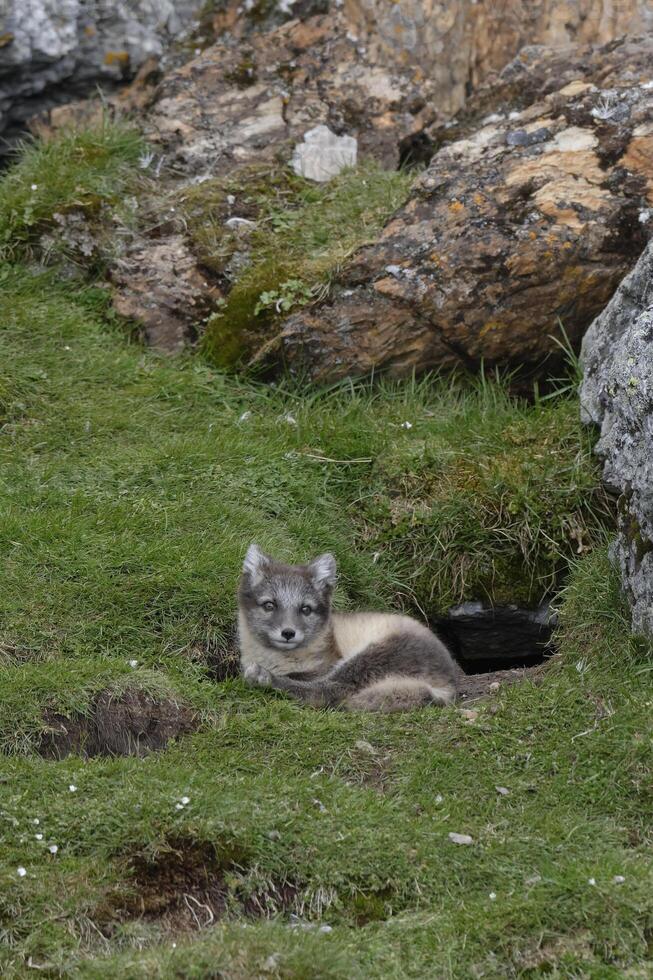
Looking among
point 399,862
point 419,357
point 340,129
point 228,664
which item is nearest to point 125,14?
point 340,129

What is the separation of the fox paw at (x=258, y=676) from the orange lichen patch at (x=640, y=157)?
14.4 ft

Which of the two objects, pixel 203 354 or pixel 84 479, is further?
pixel 203 354

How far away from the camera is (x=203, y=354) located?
8984mm

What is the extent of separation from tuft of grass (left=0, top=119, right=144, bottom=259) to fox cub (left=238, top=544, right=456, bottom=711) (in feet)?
12.7

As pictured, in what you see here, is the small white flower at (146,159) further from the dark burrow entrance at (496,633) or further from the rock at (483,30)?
the dark burrow entrance at (496,633)

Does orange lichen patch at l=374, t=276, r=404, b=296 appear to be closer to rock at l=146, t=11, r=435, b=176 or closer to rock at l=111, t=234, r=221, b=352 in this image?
rock at l=111, t=234, r=221, b=352

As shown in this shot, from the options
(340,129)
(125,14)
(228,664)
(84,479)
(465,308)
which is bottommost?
(228,664)

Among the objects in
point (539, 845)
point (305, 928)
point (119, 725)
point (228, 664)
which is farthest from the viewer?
point (228, 664)

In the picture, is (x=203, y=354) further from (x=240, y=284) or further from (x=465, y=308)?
(x=465, y=308)

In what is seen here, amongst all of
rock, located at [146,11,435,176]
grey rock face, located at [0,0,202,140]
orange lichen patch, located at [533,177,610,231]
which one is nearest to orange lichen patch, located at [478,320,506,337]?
orange lichen patch, located at [533,177,610,231]

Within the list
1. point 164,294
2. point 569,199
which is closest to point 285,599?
point 164,294

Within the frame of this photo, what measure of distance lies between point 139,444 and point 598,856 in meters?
4.35

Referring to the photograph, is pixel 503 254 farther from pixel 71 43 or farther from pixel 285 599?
pixel 71 43

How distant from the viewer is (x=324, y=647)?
683 cm
